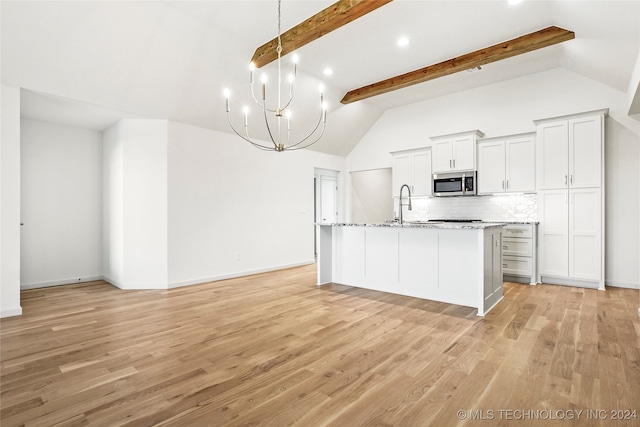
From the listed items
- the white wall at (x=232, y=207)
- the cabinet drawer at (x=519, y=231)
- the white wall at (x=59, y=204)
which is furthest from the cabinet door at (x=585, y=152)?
the white wall at (x=59, y=204)

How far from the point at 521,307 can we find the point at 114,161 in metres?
6.26

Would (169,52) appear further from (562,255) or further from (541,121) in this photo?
(562,255)

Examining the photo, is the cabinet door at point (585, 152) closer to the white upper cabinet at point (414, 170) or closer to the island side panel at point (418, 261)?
the white upper cabinet at point (414, 170)

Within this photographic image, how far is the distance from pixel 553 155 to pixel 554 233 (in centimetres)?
122

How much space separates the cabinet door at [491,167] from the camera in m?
5.75

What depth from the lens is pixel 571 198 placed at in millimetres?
4918

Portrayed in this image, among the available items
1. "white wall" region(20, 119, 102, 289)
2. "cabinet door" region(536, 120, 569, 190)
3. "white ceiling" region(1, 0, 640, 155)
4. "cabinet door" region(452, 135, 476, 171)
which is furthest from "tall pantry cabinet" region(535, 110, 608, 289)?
"white wall" region(20, 119, 102, 289)

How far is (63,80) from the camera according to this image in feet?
12.7

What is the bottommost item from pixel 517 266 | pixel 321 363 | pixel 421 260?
pixel 321 363

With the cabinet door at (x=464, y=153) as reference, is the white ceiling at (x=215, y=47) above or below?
above

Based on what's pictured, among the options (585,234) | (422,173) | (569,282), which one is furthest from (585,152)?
(422,173)

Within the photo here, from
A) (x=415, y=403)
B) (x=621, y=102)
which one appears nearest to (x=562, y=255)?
(x=621, y=102)

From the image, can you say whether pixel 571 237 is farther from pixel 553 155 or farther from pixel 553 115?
pixel 553 115

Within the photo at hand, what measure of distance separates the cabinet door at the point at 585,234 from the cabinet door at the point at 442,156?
78.1 inches
